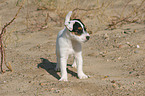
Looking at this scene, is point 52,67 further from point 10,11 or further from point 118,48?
point 10,11

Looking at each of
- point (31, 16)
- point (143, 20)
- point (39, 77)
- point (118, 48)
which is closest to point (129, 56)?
point (118, 48)

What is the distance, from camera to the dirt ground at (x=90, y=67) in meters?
3.62

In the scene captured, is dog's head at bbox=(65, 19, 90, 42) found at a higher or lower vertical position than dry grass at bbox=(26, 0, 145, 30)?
lower

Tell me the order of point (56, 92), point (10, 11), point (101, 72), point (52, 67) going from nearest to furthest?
point (56, 92) < point (101, 72) < point (52, 67) < point (10, 11)

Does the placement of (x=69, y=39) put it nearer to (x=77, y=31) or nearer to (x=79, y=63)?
(x=77, y=31)

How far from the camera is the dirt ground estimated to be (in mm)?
3621

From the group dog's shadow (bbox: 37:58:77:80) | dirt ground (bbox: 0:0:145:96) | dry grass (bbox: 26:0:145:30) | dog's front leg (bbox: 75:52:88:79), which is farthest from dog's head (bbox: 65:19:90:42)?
dry grass (bbox: 26:0:145:30)

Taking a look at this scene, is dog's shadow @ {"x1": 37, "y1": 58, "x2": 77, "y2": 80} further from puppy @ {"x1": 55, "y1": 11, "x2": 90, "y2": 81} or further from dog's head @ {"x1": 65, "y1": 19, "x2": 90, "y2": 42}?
dog's head @ {"x1": 65, "y1": 19, "x2": 90, "y2": 42}

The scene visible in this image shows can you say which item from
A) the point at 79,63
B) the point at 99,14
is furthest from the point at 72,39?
the point at 99,14

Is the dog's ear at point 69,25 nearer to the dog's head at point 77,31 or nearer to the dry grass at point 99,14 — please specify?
the dog's head at point 77,31

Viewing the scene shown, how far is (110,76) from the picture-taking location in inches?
175

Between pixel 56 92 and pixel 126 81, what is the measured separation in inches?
55.7

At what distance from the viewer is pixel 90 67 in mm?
5270

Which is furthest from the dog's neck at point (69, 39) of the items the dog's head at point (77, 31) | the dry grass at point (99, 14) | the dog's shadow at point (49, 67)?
the dry grass at point (99, 14)
